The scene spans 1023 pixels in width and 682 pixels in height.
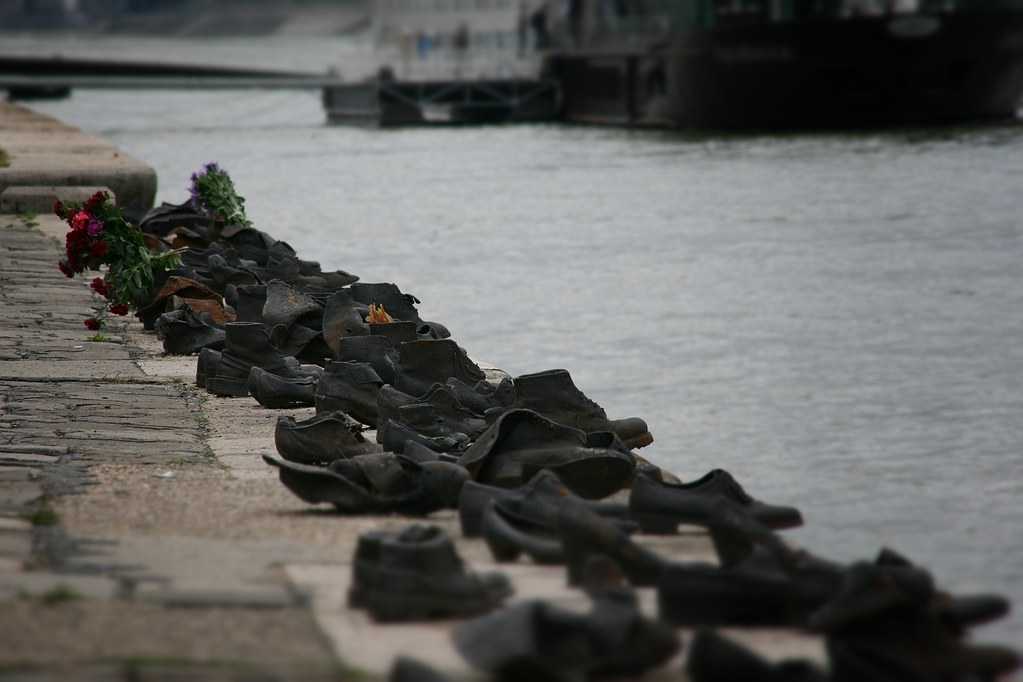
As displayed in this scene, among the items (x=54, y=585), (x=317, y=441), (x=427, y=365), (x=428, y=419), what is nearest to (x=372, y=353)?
(x=427, y=365)

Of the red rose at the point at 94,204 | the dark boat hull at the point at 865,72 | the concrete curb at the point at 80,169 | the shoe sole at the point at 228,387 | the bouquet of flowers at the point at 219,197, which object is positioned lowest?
the dark boat hull at the point at 865,72

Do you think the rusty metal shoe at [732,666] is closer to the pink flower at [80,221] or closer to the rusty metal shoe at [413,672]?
the rusty metal shoe at [413,672]

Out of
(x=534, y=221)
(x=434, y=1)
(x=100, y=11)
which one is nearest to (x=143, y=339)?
(x=534, y=221)

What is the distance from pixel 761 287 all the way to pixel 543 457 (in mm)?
11948

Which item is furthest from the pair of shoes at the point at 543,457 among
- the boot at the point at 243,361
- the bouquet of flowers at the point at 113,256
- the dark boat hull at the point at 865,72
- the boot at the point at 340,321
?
the dark boat hull at the point at 865,72

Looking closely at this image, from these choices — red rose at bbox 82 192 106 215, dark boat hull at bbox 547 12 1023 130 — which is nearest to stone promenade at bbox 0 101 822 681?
red rose at bbox 82 192 106 215

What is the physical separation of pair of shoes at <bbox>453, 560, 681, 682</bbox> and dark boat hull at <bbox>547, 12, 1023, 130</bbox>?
43.3 meters

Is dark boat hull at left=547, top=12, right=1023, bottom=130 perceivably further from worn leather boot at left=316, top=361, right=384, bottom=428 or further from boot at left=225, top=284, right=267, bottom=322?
worn leather boot at left=316, top=361, right=384, bottom=428

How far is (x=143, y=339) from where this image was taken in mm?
9695

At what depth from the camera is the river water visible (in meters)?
9.20

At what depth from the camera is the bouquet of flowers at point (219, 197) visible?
13.5m

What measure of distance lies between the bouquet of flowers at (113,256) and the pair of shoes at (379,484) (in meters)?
4.50

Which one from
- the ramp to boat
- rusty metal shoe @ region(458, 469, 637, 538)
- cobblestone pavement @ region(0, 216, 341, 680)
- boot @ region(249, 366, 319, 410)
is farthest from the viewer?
the ramp to boat

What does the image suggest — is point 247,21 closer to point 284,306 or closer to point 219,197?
point 219,197
